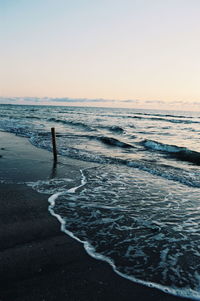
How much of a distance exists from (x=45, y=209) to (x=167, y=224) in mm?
3747

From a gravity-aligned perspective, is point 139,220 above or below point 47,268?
below

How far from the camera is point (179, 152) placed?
18891 millimetres

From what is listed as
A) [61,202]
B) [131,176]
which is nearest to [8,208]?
[61,202]

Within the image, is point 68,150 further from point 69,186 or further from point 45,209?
point 45,209

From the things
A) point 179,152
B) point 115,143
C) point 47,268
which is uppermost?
point 47,268

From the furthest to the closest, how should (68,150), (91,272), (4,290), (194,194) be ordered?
(68,150) → (194,194) → (91,272) → (4,290)

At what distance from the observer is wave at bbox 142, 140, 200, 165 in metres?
16.8

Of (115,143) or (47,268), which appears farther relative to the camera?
(115,143)

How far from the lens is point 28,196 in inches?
304

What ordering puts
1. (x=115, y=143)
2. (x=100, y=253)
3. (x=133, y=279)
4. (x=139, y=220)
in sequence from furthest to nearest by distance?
(x=115, y=143), (x=139, y=220), (x=100, y=253), (x=133, y=279)

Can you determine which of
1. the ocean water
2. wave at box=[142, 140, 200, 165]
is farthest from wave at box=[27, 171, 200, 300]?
wave at box=[142, 140, 200, 165]

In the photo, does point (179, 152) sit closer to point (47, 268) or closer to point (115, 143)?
point (115, 143)

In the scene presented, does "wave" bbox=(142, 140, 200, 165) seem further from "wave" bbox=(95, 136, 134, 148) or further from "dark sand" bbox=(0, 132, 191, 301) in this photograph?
"dark sand" bbox=(0, 132, 191, 301)

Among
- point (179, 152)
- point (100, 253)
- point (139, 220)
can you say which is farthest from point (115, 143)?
point (100, 253)
